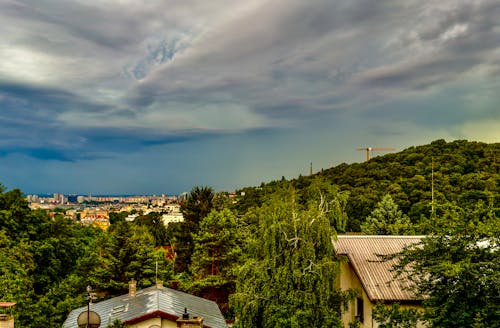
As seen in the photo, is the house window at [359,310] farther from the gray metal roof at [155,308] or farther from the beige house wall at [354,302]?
the gray metal roof at [155,308]

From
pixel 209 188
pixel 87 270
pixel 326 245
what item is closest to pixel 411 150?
pixel 209 188

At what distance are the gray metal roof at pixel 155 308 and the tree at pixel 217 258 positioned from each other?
8.63 m

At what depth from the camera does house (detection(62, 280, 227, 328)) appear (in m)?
18.7

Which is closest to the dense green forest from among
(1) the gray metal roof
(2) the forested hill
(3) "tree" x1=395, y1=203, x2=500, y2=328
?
(3) "tree" x1=395, y1=203, x2=500, y2=328

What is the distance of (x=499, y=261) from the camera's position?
1422 centimetres

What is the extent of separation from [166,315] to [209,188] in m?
33.8

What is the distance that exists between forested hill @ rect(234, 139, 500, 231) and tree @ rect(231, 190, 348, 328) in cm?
2435

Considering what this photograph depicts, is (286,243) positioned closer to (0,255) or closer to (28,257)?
(0,255)

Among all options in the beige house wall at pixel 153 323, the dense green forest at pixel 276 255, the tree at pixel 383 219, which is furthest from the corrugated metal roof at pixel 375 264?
A: the tree at pixel 383 219

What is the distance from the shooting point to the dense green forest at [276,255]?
14.6m

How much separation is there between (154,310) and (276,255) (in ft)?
19.0

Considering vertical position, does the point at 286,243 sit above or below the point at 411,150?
below

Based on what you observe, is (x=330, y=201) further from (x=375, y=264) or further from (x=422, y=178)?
(x=422, y=178)

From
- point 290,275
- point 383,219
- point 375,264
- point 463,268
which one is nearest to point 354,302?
point 375,264
